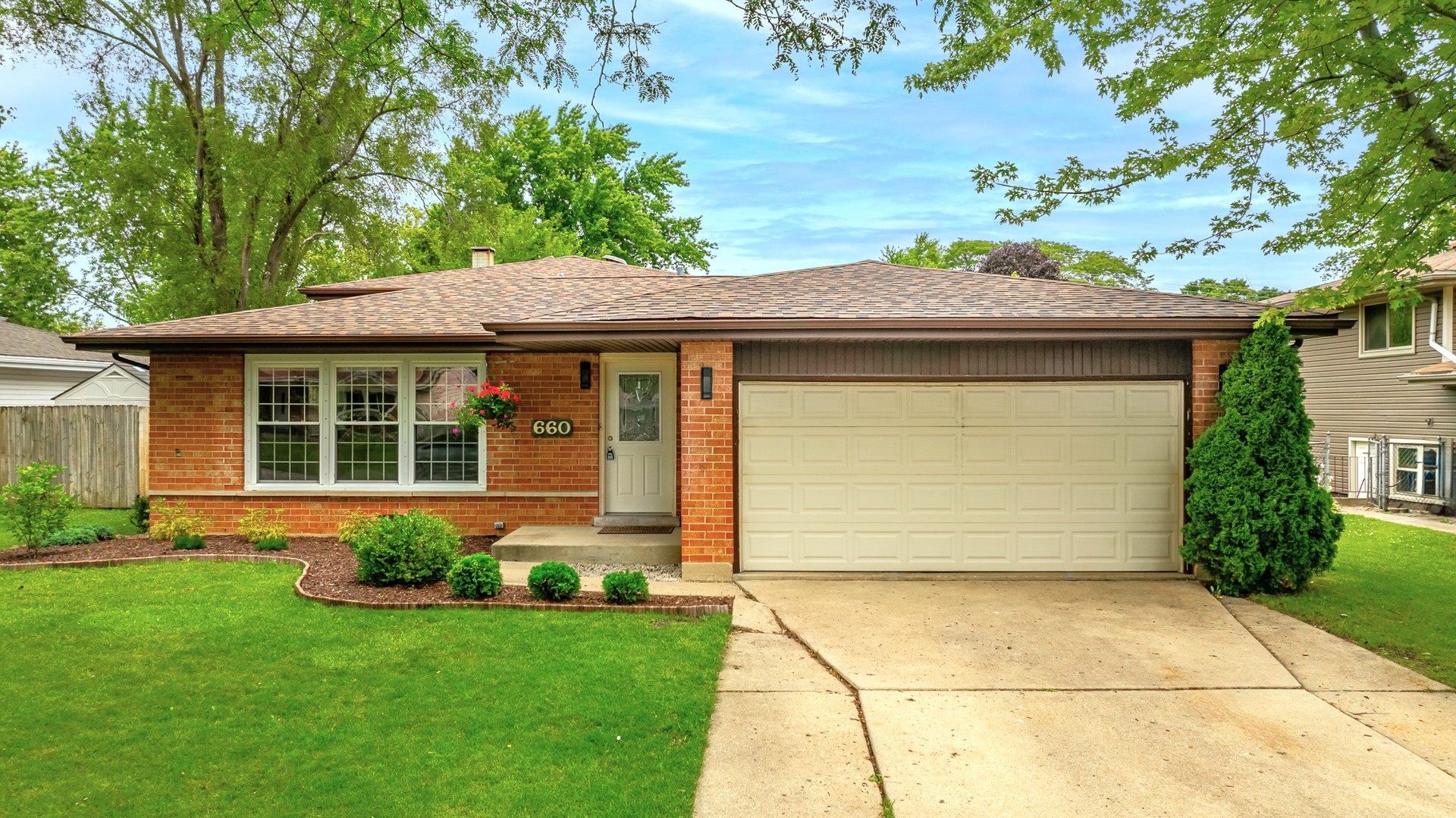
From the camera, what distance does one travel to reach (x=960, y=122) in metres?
11.2

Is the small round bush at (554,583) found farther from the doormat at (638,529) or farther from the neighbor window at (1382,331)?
the neighbor window at (1382,331)

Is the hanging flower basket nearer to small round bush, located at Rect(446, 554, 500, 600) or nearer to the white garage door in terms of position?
small round bush, located at Rect(446, 554, 500, 600)

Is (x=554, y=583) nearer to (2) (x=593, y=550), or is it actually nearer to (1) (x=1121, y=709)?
(2) (x=593, y=550)

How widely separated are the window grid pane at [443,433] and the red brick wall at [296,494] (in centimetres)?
25

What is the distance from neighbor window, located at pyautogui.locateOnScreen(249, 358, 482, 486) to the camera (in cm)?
991

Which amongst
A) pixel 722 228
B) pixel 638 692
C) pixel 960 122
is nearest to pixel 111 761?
pixel 638 692

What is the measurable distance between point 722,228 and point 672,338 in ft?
95.2

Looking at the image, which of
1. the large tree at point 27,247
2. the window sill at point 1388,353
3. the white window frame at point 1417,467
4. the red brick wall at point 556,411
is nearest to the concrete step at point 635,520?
the red brick wall at point 556,411

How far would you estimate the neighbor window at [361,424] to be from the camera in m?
9.91

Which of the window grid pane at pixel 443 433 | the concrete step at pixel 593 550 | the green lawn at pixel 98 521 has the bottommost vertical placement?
the green lawn at pixel 98 521

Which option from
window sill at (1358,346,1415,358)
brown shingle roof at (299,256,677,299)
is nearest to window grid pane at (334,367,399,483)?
brown shingle roof at (299,256,677,299)

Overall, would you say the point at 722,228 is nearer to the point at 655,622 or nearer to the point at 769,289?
the point at 769,289

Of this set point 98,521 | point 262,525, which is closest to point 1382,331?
point 262,525

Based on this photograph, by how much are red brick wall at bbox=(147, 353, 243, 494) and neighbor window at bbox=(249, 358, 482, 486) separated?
0.91ft
